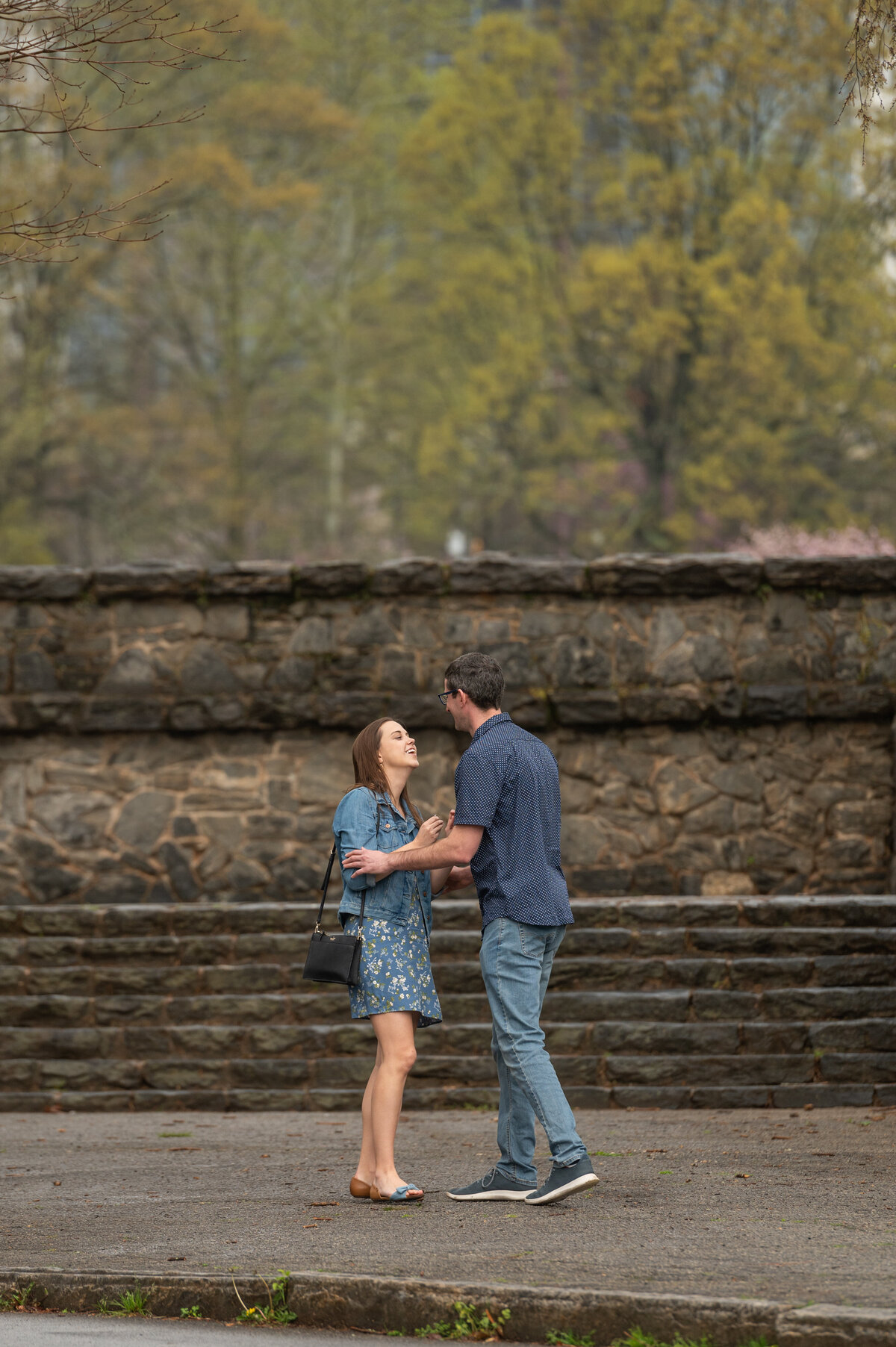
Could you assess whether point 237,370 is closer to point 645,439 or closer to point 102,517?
point 102,517

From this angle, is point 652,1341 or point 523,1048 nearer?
point 652,1341

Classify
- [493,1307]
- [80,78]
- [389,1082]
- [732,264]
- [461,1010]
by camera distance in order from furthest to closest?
[80,78] → [732,264] → [461,1010] → [389,1082] → [493,1307]

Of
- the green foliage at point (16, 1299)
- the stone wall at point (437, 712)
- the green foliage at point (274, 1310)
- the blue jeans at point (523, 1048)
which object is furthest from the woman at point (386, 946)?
the stone wall at point (437, 712)

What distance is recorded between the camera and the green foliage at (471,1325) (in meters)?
4.33

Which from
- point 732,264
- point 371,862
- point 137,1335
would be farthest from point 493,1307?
point 732,264

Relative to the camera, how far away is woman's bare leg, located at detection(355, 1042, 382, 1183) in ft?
18.5

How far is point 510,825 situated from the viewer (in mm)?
5559

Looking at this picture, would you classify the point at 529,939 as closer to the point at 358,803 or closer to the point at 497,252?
the point at 358,803

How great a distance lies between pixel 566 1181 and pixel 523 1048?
469 mm

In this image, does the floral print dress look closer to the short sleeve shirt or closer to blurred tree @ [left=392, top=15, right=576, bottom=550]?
the short sleeve shirt

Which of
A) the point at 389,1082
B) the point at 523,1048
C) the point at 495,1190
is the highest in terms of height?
the point at 523,1048

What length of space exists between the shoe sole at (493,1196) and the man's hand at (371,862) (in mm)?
1182

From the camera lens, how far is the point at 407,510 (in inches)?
1299

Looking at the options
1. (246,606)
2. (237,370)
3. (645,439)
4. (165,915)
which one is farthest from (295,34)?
(165,915)
